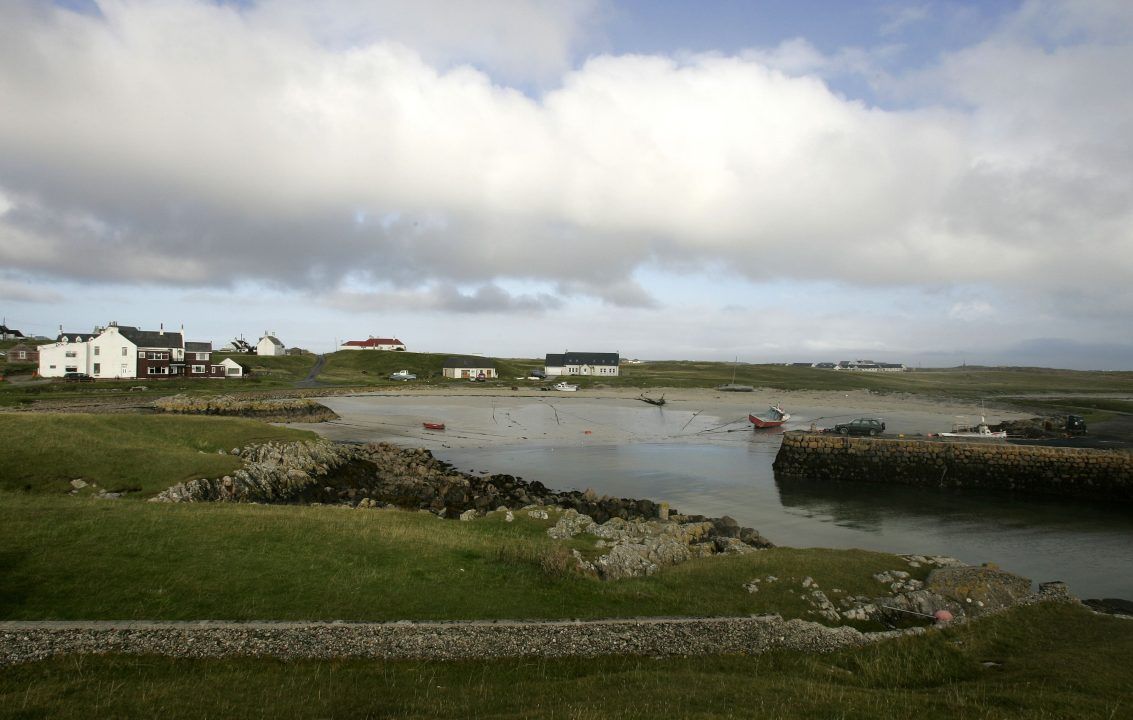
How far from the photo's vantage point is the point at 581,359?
6398 inches

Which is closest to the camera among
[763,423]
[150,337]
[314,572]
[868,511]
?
[314,572]

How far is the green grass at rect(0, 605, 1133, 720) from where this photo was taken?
8898 millimetres

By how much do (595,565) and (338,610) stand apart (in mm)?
7692

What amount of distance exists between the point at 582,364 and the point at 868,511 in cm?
12731

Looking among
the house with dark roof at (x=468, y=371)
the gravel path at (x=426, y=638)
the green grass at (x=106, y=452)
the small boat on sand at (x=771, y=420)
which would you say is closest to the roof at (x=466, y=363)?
the house with dark roof at (x=468, y=371)

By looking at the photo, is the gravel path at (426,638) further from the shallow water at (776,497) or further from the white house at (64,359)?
the white house at (64,359)

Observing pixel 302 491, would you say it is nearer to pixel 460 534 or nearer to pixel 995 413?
pixel 460 534


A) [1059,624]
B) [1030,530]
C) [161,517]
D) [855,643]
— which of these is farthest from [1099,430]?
[161,517]

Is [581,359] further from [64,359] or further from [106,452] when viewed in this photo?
[106,452]

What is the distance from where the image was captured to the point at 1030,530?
30.6 metres

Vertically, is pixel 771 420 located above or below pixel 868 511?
above

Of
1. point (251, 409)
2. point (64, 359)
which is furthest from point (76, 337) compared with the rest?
point (251, 409)

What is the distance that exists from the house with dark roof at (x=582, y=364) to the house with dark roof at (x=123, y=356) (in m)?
77.9

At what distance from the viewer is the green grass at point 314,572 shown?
12859 millimetres
